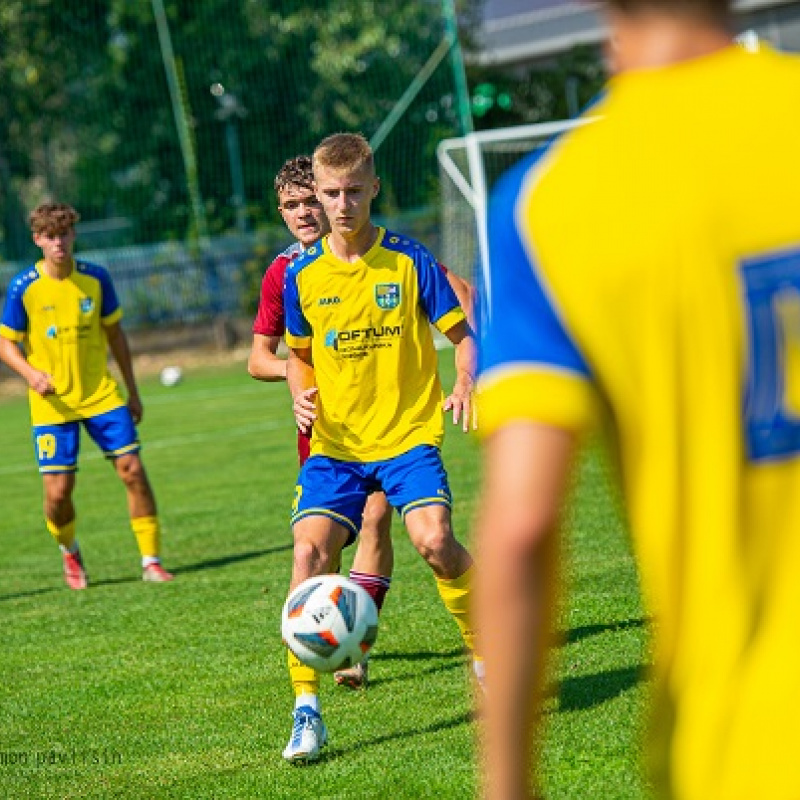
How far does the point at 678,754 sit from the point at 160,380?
24427mm

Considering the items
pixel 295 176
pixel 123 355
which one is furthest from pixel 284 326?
pixel 123 355

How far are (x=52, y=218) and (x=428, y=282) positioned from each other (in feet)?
13.5

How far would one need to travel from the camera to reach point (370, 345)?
238 inches

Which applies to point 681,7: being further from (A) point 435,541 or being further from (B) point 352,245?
(B) point 352,245

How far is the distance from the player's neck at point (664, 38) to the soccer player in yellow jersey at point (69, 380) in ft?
26.7

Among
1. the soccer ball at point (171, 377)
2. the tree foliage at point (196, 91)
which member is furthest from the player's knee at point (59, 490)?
the tree foliage at point (196, 91)

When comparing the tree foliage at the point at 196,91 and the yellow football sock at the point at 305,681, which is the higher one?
the yellow football sock at the point at 305,681

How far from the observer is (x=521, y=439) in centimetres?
180

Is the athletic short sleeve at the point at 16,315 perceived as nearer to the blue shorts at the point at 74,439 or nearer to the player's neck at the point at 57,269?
the player's neck at the point at 57,269

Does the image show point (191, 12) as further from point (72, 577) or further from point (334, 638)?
point (334, 638)

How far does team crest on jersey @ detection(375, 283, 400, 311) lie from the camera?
6035 mm

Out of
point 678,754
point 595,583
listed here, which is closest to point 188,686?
point 595,583

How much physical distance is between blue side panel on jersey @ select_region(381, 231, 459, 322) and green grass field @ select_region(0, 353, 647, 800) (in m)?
1.45

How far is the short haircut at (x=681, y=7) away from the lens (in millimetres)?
1812
